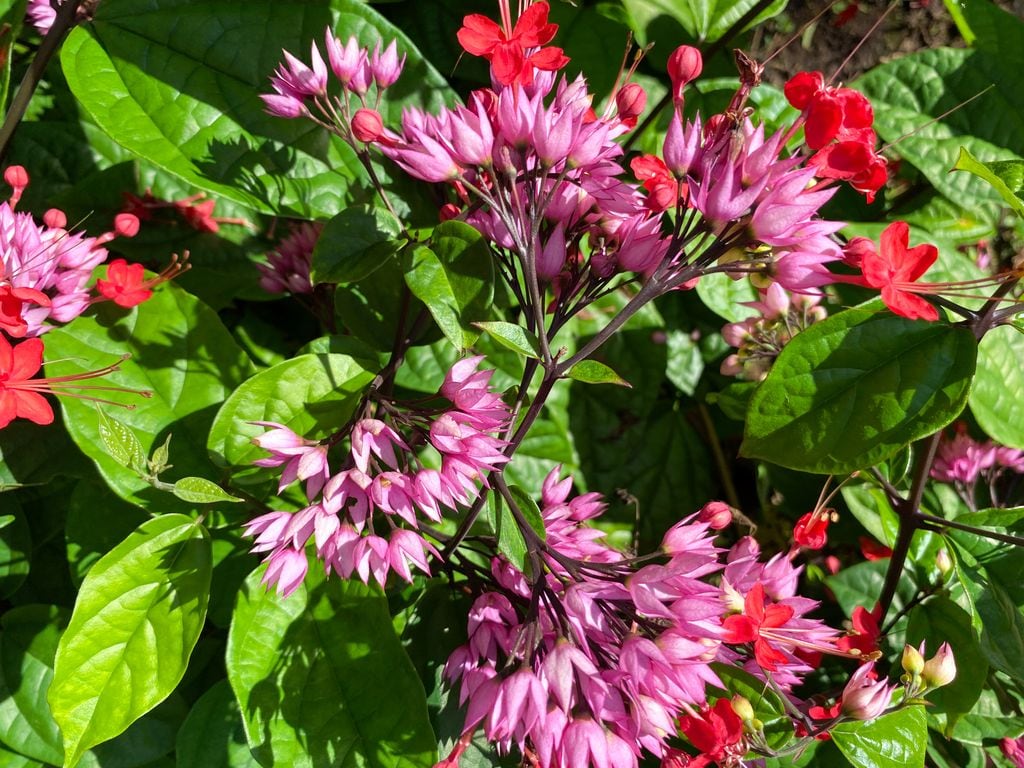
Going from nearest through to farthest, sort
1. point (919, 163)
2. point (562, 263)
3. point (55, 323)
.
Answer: point (562, 263), point (55, 323), point (919, 163)

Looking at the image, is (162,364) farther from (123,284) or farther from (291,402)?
(291,402)

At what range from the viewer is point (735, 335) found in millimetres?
1512

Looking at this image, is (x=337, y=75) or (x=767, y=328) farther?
(x=767, y=328)

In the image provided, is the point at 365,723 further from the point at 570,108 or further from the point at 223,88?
the point at 223,88

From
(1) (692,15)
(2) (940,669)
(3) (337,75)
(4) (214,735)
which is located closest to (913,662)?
(2) (940,669)

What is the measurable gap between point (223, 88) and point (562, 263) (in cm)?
73

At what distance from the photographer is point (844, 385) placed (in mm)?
1156

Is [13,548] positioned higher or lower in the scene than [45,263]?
Result: lower

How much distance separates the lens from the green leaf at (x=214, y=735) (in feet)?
4.25

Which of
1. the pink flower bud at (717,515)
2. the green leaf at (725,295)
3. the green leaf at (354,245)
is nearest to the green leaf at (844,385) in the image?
the pink flower bud at (717,515)

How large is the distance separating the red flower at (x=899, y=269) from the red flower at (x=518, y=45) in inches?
18.0

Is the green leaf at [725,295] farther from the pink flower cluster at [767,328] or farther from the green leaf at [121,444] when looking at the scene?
the green leaf at [121,444]

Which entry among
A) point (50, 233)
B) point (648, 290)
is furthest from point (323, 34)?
point (648, 290)

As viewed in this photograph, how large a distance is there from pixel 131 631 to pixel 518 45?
946 mm
